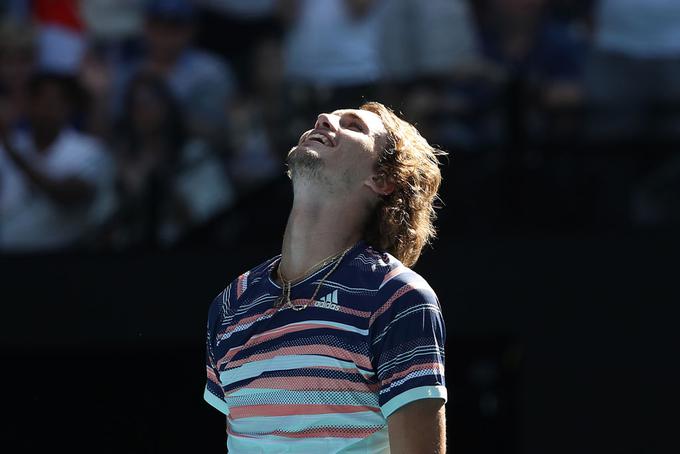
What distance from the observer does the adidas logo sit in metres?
2.72

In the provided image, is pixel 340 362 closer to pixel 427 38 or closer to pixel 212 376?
pixel 212 376

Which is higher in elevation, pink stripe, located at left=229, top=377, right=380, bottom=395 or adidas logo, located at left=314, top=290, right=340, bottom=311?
adidas logo, located at left=314, top=290, right=340, bottom=311

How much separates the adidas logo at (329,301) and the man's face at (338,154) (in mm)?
314

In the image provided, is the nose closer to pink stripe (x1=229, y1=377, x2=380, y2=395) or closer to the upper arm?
pink stripe (x1=229, y1=377, x2=380, y2=395)

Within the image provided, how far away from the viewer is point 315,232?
2.91m

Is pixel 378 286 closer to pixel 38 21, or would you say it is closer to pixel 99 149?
pixel 99 149

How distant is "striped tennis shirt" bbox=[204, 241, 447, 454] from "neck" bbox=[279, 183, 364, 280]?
8 cm

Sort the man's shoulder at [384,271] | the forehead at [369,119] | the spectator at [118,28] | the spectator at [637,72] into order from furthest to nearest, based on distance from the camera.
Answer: the spectator at [118,28] < the spectator at [637,72] < the forehead at [369,119] < the man's shoulder at [384,271]

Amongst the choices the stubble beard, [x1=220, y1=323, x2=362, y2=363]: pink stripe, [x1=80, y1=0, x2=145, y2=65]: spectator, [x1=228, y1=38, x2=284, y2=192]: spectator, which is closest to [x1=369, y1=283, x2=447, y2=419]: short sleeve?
[x1=220, y1=323, x2=362, y2=363]: pink stripe

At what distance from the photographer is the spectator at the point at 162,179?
6.26 m

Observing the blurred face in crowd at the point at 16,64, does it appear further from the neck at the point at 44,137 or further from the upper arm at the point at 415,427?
the upper arm at the point at 415,427

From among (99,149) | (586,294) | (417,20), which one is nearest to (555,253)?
(586,294)

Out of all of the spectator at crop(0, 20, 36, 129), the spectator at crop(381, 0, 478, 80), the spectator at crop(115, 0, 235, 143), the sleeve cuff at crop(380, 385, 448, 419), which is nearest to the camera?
the sleeve cuff at crop(380, 385, 448, 419)

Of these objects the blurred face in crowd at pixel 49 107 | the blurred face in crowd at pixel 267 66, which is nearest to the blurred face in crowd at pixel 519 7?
the blurred face in crowd at pixel 267 66
